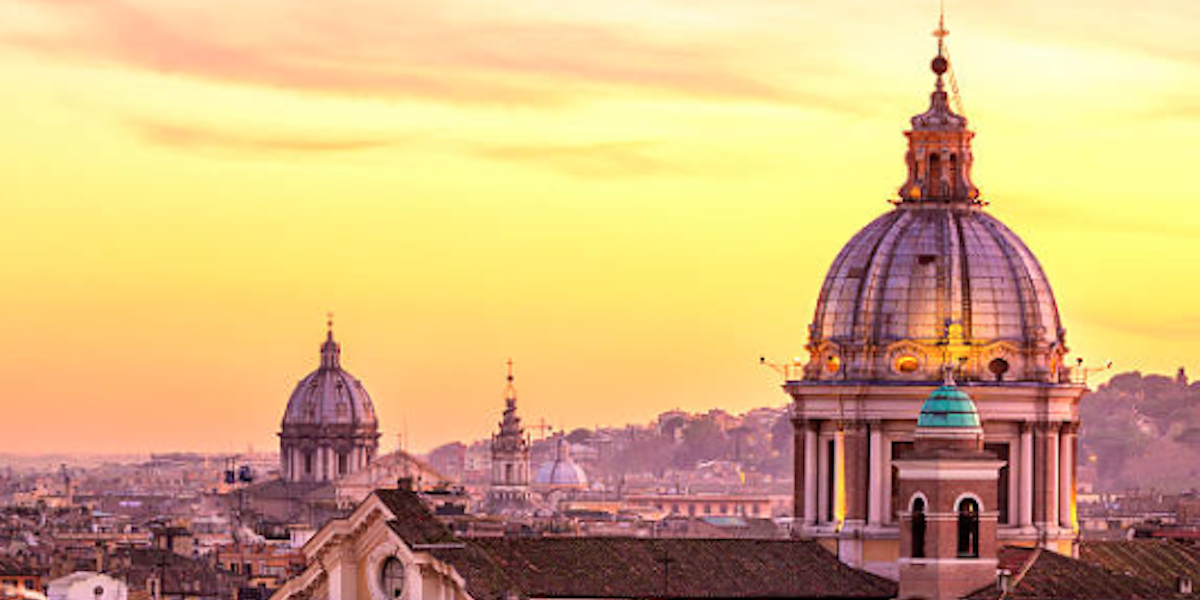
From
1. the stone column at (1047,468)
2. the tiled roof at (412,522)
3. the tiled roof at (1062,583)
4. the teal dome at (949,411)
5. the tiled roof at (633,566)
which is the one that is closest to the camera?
the tiled roof at (412,522)

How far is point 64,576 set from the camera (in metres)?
164

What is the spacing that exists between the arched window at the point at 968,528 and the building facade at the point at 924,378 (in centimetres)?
448

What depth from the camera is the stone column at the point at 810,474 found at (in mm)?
90438

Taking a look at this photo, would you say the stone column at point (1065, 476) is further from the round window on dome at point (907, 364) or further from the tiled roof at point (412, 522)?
the tiled roof at point (412, 522)

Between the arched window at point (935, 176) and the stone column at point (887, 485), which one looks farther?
the arched window at point (935, 176)

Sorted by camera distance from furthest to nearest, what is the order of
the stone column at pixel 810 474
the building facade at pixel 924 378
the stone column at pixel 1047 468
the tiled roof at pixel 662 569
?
the stone column at pixel 810 474, the stone column at pixel 1047 468, the building facade at pixel 924 378, the tiled roof at pixel 662 569

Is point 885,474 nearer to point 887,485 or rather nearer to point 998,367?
point 887,485

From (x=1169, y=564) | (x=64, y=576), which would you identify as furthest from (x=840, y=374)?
(x=64, y=576)

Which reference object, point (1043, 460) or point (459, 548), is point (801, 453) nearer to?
point (1043, 460)

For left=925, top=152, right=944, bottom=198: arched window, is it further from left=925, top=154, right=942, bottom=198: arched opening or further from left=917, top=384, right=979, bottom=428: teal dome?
left=917, top=384, right=979, bottom=428: teal dome

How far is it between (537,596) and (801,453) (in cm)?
1189

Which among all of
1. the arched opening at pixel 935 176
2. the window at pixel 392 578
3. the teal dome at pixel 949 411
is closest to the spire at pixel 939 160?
the arched opening at pixel 935 176

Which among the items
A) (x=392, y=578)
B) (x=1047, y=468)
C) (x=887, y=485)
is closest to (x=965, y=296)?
(x=1047, y=468)

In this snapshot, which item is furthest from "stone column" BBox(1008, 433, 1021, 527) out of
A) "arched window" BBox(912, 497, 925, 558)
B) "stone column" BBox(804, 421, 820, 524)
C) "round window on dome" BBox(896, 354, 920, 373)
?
"arched window" BBox(912, 497, 925, 558)
